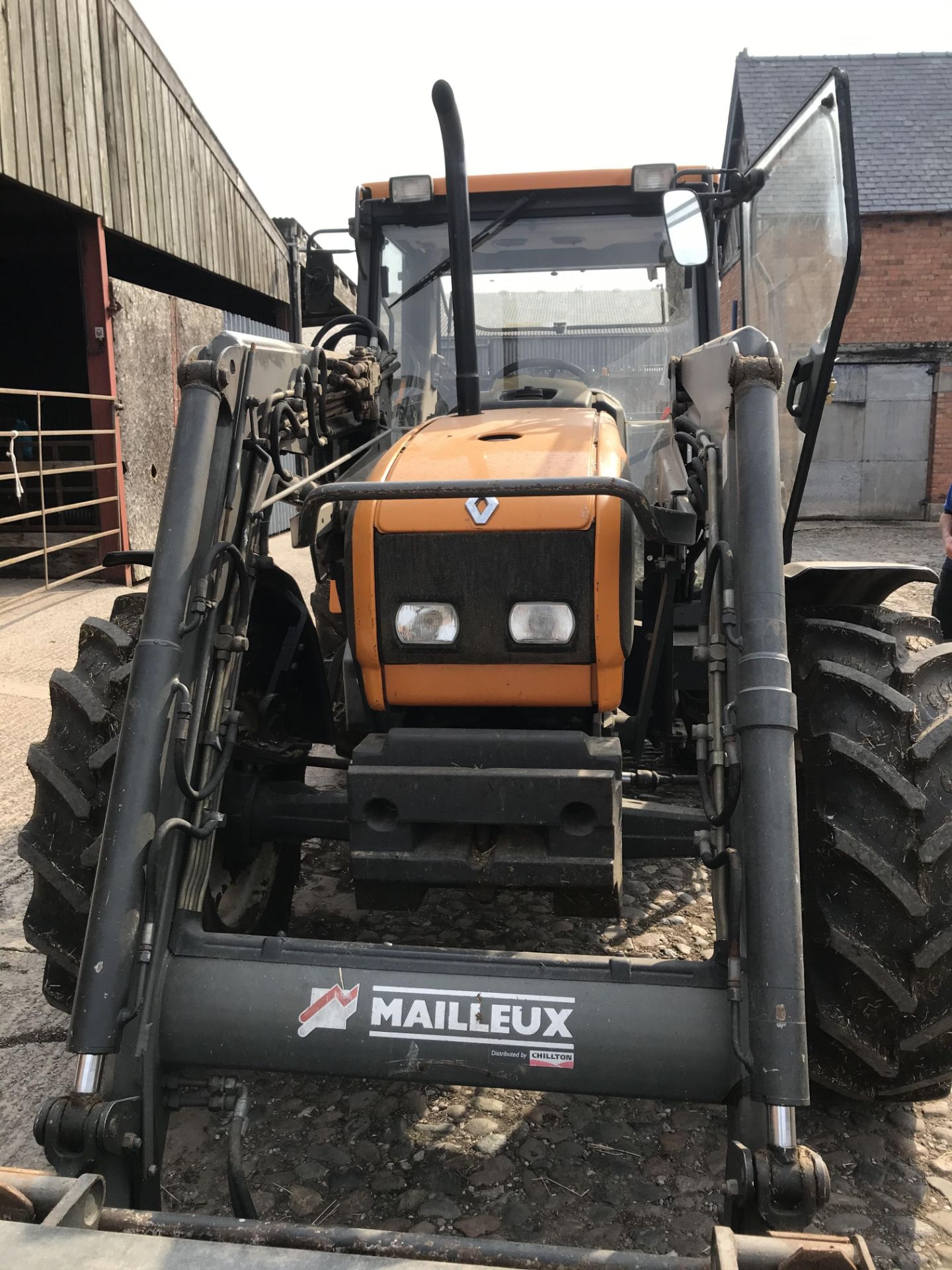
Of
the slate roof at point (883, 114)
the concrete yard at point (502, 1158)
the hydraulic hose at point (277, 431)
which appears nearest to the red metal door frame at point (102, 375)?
the hydraulic hose at point (277, 431)

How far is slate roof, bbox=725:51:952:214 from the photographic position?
19250mm

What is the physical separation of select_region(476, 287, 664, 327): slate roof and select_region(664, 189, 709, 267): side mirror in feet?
1.81

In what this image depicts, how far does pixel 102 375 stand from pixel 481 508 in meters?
8.21

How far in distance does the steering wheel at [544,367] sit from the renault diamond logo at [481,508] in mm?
1495

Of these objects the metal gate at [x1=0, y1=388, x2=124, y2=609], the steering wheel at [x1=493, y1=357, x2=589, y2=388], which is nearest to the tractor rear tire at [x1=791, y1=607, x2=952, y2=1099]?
the steering wheel at [x1=493, y1=357, x2=589, y2=388]

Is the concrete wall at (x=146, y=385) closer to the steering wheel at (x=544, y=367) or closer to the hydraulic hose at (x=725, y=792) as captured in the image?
the steering wheel at (x=544, y=367)

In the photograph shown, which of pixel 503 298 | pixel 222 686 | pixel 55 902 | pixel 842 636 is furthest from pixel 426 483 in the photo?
pixel 503 298

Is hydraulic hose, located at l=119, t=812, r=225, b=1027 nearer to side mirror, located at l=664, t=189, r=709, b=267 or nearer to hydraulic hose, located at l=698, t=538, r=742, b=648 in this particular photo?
hydraulic hose, located at l=698, t=538, r=742, b=648

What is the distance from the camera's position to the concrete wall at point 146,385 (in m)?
9.93

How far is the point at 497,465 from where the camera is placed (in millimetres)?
2740

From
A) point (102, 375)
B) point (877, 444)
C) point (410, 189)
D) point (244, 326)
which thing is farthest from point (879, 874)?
point (877, 444)

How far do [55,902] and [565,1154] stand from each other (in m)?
1.43

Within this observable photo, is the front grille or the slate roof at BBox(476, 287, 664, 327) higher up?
the slate roof at BBox(476, 287, 664, 327)

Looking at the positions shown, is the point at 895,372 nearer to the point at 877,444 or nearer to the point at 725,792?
the point at 877,444
